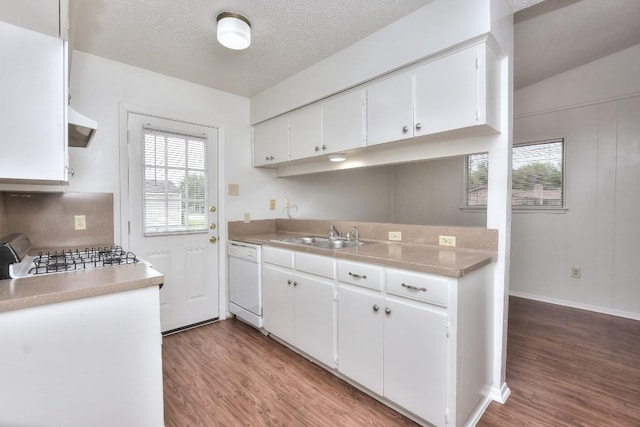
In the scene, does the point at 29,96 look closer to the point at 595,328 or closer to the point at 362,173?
the point at 362,173

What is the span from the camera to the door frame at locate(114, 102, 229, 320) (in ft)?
8.20

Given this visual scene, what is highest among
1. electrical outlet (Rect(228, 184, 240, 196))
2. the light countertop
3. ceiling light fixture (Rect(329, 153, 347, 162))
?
ceiling light fixture (Rect(329, 153, 347, 162))

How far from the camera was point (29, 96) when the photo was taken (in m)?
1.23

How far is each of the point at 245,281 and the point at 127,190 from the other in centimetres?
131

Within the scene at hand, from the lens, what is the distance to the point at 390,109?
2.02 metres

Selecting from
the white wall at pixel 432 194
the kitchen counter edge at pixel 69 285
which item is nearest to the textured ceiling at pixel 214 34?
the kitchen counter edge at pixel 69 285

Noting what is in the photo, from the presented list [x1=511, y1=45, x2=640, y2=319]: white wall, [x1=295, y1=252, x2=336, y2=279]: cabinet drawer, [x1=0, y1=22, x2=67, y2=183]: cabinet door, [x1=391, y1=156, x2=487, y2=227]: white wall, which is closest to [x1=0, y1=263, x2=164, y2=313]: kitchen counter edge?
[x1=0, y1=22, x2=67, y2=183]: cabinet door

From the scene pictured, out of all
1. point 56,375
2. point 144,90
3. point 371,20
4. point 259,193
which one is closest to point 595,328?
point 371,20

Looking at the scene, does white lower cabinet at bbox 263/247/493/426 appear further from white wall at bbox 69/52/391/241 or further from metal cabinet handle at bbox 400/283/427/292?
white wall at bbox 69/52/391/241

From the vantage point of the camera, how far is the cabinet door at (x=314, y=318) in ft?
6.63

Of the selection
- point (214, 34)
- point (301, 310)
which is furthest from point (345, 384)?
point (214, 34)

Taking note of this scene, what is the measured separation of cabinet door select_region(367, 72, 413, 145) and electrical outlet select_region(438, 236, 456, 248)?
767mm

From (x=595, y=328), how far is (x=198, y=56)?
439cm

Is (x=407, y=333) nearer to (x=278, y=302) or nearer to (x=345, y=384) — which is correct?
(x=345, y=384)
